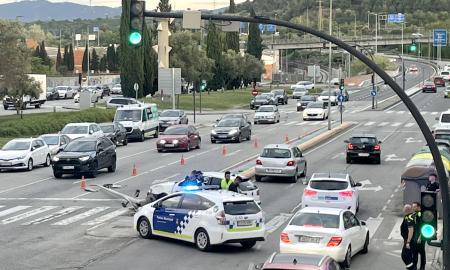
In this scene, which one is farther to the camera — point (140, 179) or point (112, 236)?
point (140, 179)

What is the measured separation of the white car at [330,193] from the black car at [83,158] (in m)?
11.8

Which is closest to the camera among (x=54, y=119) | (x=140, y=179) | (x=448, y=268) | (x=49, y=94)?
→ (x=448, y=268)

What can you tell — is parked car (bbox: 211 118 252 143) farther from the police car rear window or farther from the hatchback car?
the police car rear window

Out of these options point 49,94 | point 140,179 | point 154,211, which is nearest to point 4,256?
point 154,211

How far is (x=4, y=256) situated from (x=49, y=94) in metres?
82.9

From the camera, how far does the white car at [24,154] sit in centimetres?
3806

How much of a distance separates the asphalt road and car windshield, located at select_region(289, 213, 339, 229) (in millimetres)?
1249

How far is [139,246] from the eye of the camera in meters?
21.8

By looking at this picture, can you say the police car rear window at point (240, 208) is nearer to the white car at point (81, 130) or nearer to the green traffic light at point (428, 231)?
the green traffic light at point (428, 231)

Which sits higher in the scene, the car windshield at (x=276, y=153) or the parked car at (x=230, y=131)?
the car windshield at (x=276, y=153)

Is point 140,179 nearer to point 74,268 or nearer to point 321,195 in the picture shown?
point 321,195

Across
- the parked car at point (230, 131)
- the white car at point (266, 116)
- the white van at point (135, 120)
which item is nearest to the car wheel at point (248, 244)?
the parked car at point (230, 131)

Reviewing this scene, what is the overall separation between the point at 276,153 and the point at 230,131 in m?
Answer: 16.9

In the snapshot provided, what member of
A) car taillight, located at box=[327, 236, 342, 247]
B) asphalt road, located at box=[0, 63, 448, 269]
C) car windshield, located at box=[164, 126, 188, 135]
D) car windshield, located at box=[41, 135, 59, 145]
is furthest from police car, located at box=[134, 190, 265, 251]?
car windshield, located at box=[164, 126, 188, 135]
